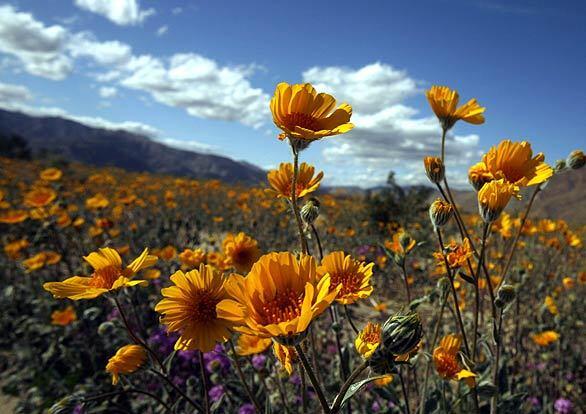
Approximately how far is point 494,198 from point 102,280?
70.3 inches

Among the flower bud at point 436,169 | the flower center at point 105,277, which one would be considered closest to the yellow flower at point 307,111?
the flower bud at point 436,169

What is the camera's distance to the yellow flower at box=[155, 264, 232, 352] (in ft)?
4.25

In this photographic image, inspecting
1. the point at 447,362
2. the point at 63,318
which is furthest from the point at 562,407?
the point at 63,318

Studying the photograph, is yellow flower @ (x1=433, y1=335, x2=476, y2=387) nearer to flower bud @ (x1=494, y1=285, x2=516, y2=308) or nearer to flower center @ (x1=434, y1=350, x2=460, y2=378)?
flower center @ (x1=434, y1=350, x2=460, y2=378)

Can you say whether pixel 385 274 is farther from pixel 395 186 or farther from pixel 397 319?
pixel 397 319

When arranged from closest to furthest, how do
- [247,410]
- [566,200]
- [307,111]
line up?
[307,111], [247,410], [566,200]

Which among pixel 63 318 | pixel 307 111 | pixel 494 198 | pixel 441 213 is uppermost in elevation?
pixel 307 111

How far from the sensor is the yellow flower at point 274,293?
0.93m

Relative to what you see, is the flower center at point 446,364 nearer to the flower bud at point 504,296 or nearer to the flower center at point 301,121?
the flower bud at point 504,296

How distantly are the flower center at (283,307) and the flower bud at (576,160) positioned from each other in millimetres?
Answer: 1961

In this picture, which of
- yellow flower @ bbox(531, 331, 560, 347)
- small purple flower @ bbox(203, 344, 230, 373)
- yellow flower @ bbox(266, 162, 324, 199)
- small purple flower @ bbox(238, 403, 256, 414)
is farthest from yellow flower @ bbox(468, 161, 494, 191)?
yellow flower @ bbox(531, 331, 560, 347)

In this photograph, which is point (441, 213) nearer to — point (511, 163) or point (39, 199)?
point (511, 163)

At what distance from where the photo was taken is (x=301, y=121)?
1.44 meters

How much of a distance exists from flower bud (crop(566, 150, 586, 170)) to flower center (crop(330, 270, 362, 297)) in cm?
157
